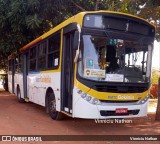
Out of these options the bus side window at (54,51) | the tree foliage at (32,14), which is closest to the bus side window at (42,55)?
the bus side window at (54,51)

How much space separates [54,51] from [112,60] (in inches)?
94.2

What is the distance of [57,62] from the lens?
8938 mm

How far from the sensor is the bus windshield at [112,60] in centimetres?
743

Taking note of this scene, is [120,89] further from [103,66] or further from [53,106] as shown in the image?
[53,106]

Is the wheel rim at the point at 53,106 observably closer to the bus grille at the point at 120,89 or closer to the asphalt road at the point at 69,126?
the asphalt road at the point at 69,126

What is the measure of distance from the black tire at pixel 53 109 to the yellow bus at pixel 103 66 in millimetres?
451

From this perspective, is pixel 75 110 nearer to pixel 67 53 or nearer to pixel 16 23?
pixel 67 53

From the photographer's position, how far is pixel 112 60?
7.64 m

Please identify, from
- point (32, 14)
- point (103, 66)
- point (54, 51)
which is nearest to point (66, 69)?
point (54, 51)

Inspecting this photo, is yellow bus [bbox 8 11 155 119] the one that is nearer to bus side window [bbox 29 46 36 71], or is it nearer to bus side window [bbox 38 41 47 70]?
bus side window [bbox 38 41 47 70]

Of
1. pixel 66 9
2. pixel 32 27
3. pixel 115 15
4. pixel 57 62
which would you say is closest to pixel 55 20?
pixel 66 9

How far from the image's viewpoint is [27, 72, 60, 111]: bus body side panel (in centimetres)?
894

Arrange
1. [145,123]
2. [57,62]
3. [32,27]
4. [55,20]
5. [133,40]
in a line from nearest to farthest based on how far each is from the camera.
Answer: [133,40] → [57,62] → [145,123] → [32,27] → [55,20]

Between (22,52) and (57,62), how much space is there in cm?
574
